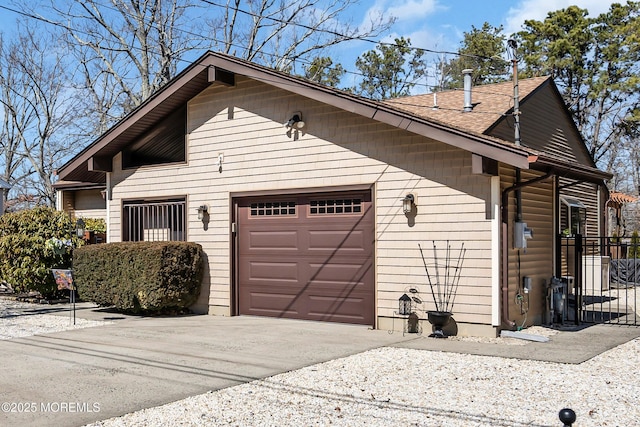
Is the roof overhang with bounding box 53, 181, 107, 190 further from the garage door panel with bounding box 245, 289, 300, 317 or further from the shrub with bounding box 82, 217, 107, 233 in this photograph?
the garage door panel with bounding box 245, 289, 300, 317

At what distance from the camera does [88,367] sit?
7395 millimetres

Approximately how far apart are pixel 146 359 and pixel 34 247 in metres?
6.84

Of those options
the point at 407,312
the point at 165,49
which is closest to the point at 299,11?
the point at 165,49

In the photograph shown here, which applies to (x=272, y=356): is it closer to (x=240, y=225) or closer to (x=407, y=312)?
(x=407, y=312)

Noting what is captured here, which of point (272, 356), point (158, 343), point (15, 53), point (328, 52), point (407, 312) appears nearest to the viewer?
point (272, 356)

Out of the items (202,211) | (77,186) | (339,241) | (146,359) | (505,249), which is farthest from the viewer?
(77,186)

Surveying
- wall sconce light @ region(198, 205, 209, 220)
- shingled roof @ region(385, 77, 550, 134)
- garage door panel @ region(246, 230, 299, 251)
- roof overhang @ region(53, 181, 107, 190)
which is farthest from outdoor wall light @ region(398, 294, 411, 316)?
roof overhang @ region(53, 181, 107, 190)

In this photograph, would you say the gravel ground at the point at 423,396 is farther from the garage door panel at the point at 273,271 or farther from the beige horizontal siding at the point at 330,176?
the garage door panel at the point at 273,271

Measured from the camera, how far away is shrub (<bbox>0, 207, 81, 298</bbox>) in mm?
13398

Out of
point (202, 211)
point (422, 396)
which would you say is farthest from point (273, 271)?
point (422, 396)

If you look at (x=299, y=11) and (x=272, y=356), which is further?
(x=299, y=11)

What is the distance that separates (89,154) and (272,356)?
24.4ft

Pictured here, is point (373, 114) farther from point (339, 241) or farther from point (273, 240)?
point (273, 240)

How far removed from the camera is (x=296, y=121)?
11.0m
